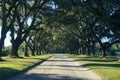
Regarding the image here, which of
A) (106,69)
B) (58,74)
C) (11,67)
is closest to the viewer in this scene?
(58,74)

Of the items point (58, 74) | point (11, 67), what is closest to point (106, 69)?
point (58, 74)

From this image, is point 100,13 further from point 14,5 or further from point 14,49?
point 14,49

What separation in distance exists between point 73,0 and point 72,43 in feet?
354

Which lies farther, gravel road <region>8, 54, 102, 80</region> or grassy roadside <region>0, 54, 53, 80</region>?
grassy roadside <region>0, 54, 53, 80</region>

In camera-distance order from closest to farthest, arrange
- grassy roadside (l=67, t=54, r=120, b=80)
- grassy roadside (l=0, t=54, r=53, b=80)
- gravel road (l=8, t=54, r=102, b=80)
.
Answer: gravel road (l=8, t=54, r=102, b=80) → grassy roadside (l=67, t=54, r=120, b=80) → grassy roadside (l=0, t=54, r=53, b=80)

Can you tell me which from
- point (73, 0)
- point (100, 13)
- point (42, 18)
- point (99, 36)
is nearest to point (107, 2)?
point (100, 13)

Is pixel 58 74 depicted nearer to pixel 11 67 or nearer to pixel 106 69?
pixel 106 69

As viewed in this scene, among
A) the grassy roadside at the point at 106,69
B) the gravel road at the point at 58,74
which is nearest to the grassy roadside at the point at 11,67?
the gravel road at the point at 58,74

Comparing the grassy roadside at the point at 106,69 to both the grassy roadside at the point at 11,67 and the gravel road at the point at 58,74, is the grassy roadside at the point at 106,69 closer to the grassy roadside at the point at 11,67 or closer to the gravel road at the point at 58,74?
the gravel road at the point at 58,74

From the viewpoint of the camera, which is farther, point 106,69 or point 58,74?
point 106,69

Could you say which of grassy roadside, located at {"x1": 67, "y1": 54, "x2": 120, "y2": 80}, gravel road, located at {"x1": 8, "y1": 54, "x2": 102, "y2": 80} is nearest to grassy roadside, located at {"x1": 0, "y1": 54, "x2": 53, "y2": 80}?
gravel road, located at {"x1": 8, "y1": 54, "x2": 102, "y2": 80}

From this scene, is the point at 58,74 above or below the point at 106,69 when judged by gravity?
below

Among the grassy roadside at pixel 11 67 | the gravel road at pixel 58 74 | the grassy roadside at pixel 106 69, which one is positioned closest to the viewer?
the gravel road at pixel 58 74

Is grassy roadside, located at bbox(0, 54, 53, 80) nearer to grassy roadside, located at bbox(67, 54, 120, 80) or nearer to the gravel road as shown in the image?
the gravel road
